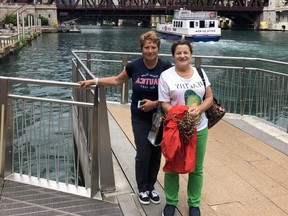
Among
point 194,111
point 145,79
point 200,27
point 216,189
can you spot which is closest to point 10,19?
point 200,27

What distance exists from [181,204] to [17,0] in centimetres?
12158

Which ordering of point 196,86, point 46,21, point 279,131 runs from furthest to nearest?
point 46,21 → point 279,131 → point 196,86

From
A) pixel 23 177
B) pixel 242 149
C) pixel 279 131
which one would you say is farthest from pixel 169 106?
pixel 279 131

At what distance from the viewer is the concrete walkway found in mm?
4398

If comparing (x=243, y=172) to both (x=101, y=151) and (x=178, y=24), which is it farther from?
(x=178, y=24)

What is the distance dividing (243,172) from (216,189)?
698 mm

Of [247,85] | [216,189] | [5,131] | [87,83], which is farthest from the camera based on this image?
→ [247,85]

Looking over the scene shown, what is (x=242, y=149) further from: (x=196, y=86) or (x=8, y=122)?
(x=8, y=122)

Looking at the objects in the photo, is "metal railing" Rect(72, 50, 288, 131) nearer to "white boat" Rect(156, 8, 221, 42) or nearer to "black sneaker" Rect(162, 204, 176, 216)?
"black sneaker" Rect(162, 204, 176, 216)

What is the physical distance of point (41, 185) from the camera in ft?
16.0

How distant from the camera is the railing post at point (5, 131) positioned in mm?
4879

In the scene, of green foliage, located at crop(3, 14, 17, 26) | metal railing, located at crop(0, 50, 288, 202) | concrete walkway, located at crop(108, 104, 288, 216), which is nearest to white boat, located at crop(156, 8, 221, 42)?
green foliage, located at crop(3, 14, 17, 26)

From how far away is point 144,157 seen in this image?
13.8ft

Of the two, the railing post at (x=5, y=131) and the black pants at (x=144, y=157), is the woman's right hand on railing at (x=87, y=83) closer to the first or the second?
the black pants at (x=144, y=157)
